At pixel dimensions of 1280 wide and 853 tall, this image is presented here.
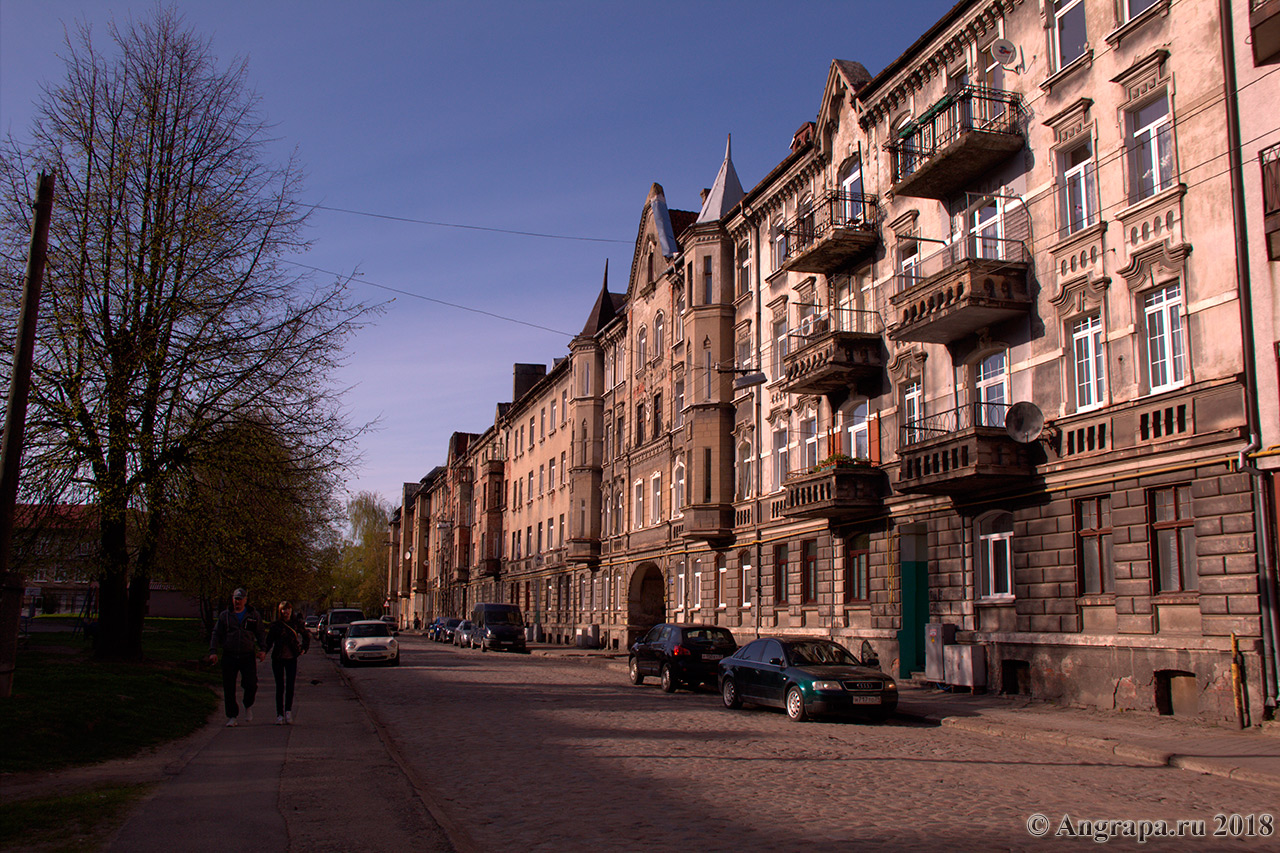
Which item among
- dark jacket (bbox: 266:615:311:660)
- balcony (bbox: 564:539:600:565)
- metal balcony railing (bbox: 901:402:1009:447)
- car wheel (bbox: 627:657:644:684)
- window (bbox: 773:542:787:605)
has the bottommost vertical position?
car wheel (bbox: 627:657:644:684)

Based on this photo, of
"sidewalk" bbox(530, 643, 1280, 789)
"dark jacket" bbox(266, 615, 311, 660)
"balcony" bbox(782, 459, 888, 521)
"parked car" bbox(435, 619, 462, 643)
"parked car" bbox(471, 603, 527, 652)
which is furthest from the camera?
"parked car" bbox(435, 619, 462, 643)

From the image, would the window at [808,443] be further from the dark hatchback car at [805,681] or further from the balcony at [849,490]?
the dark hatchback car at [805,681]

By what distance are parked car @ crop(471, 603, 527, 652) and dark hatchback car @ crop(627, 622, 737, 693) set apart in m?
23.2

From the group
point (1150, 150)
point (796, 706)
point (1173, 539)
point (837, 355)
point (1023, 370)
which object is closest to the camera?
point (1173, 539)

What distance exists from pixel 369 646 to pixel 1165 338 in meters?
26.0

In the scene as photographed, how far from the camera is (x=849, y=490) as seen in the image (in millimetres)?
25016

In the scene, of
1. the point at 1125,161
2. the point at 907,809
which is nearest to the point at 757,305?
the point at 1125,161

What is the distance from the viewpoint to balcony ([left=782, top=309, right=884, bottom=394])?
25484 mm

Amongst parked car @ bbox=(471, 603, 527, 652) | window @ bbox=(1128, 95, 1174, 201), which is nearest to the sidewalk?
window @ bbox=(1128, 95, 1174, 201)

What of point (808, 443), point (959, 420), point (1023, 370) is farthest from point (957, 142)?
point (808, 443)

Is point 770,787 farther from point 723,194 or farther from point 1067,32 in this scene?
point 723,194

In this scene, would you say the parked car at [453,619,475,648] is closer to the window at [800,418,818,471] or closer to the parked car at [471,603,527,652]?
the parked car at [471,603,527,652]

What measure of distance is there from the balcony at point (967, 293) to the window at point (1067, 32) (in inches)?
146

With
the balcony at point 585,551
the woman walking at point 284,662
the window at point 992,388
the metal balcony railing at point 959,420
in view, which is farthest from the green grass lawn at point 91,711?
the balcony at point 585,551
